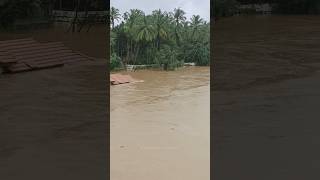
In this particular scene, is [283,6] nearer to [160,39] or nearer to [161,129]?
[160,39]

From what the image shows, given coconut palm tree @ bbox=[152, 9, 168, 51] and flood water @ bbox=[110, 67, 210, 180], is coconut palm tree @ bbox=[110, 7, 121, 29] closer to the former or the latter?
coconut palm tree @ bbox=[152, 9, 168, 51]

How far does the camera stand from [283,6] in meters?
5.70

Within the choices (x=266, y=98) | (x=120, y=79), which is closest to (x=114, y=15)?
(x=120, y=79)

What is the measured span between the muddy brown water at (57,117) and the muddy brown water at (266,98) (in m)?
0.83

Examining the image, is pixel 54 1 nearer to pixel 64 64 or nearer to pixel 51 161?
pixel 64 64

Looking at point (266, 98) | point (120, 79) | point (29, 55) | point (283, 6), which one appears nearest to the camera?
point (266, 98)

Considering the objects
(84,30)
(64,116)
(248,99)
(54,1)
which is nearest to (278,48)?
(248,99)

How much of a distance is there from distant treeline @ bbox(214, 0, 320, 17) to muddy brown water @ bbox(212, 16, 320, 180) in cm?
13

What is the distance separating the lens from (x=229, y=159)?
9.70ft

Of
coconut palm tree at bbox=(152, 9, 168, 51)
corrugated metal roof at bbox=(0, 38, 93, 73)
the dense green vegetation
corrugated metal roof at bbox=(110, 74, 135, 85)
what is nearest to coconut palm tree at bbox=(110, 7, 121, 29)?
the dense green vegetation

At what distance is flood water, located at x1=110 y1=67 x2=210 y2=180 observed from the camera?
9.43 feet

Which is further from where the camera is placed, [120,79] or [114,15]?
[114,15]

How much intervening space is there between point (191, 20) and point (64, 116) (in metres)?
3.56

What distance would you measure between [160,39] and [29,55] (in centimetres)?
241
